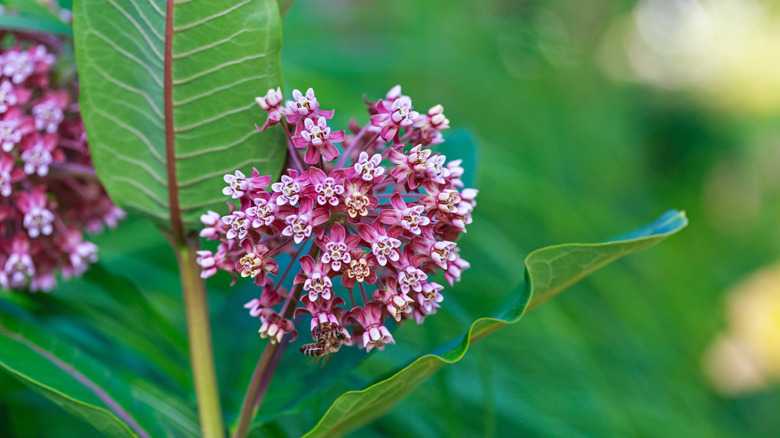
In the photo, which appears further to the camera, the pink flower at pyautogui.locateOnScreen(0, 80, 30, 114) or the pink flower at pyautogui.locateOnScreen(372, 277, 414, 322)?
the pink flower at pyautogui.locateOnScreen(0, 80, 30, 114)

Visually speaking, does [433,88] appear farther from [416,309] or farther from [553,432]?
[416,309]

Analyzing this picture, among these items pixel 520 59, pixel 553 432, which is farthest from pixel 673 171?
pixel 553 432

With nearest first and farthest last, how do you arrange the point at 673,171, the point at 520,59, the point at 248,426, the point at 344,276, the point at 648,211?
the point at 344,276 < the point at 248,426 < the point at 520,59 < the point at 648,211 < the point at 673,171

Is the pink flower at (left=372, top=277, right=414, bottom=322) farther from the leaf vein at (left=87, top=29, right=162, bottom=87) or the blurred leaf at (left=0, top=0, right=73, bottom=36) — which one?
the blurred leaf at (left=0, top=0, right=73, bottom=36)

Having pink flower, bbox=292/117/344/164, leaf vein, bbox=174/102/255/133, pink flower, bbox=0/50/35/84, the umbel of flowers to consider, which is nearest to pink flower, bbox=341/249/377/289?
the umbel of flowers

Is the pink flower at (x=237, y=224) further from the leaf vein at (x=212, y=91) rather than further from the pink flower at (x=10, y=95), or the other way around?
the pink flower at (x=10, y=95)
